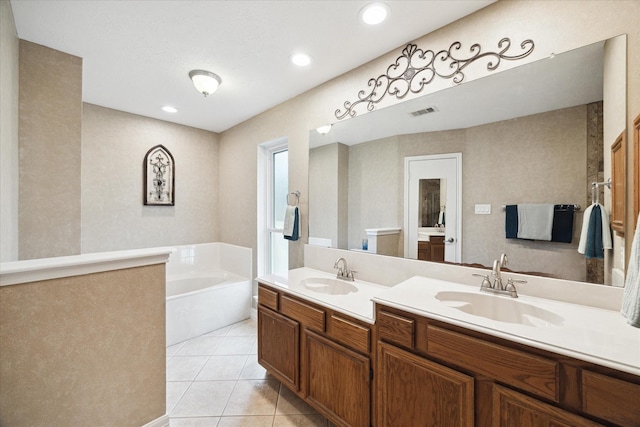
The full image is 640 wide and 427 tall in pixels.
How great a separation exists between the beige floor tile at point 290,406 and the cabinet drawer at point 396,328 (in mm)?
1001

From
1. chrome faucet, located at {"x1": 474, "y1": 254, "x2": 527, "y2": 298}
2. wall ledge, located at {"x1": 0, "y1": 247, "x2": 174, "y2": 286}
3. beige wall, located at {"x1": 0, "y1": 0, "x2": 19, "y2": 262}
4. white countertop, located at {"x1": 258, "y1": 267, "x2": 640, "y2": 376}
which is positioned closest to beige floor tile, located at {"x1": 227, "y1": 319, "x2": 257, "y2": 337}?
white countertop, located at {"x1": 258, "y1": 267, "x2": 640, "y2": 376}

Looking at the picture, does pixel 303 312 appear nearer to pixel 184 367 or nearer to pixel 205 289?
pixel 184 367

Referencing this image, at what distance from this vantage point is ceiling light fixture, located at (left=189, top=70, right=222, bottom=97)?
2.20m

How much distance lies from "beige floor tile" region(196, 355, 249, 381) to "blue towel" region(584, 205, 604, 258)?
253 cm

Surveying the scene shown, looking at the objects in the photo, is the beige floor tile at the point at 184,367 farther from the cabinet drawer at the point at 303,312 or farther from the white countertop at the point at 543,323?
the white countertop at the point at 543,323

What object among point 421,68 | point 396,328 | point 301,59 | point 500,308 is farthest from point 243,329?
point 421,68

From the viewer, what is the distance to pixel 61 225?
193 cm

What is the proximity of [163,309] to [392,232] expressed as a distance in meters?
1.63

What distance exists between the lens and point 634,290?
2.52 ft

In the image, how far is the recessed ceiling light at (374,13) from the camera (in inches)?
58.6

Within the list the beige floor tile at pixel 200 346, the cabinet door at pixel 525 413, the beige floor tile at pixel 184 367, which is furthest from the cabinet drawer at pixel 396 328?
the beige floor tile at pixel 200 346

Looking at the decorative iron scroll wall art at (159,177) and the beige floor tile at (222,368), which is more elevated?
the decorative iron scroll wall art at (159,177)

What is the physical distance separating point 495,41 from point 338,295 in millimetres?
1787

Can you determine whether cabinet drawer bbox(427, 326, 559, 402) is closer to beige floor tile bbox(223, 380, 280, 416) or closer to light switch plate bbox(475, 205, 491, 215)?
light switch plate bbox(475, 205, 491, 215)
